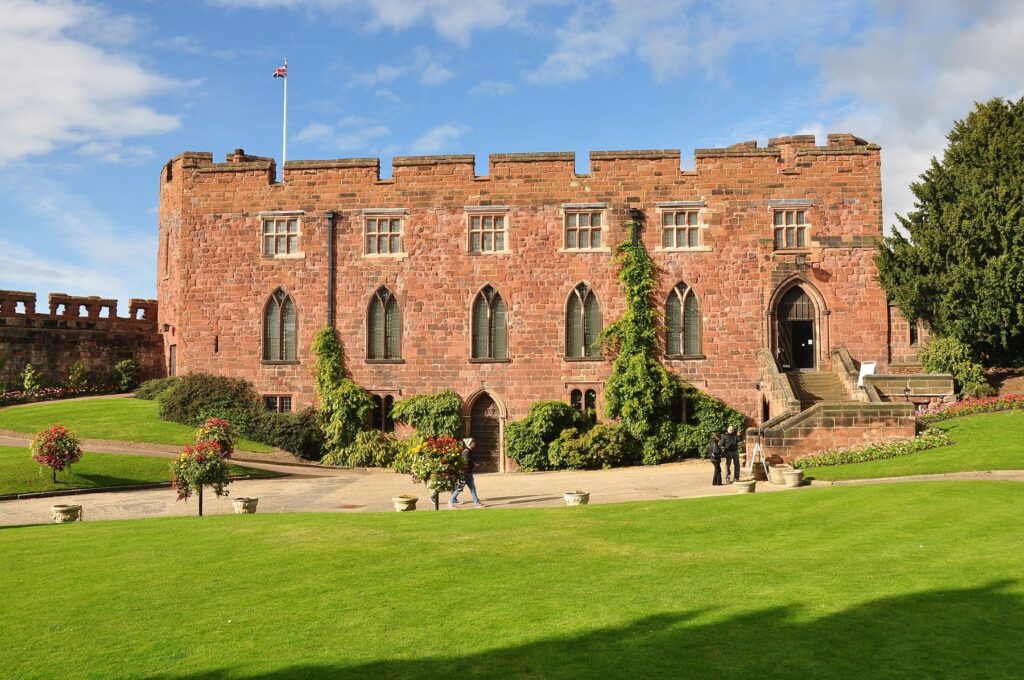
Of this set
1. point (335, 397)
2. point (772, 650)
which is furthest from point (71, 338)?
point (772, 650)

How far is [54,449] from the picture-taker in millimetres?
22875

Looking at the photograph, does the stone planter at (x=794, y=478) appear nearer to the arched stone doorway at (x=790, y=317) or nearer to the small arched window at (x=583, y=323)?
the arched stone doorway at (x=790, y=317)

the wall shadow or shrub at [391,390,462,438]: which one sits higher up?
shrub at [391,390,462,438]

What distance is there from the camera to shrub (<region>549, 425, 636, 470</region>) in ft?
100

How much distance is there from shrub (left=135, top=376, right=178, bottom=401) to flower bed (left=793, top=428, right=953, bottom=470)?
25.7 m

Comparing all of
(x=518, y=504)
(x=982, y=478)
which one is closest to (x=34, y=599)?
(x=518, y=504)

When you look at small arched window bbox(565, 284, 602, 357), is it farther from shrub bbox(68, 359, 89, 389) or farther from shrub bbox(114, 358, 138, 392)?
shrub bbox(68, 359, 89, 389)

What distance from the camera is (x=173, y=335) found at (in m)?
38.8

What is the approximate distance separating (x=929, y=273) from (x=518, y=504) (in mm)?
18524

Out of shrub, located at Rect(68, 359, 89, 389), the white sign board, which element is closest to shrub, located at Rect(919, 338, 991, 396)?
the white sign board

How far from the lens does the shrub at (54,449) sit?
22.8m

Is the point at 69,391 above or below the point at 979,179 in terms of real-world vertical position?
below

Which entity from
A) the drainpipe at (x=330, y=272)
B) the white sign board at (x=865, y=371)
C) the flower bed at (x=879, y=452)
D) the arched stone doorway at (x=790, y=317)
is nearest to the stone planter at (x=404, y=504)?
the flower bed at (x=879, y=452)

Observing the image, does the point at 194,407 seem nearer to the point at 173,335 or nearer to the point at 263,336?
the point at 263,336
